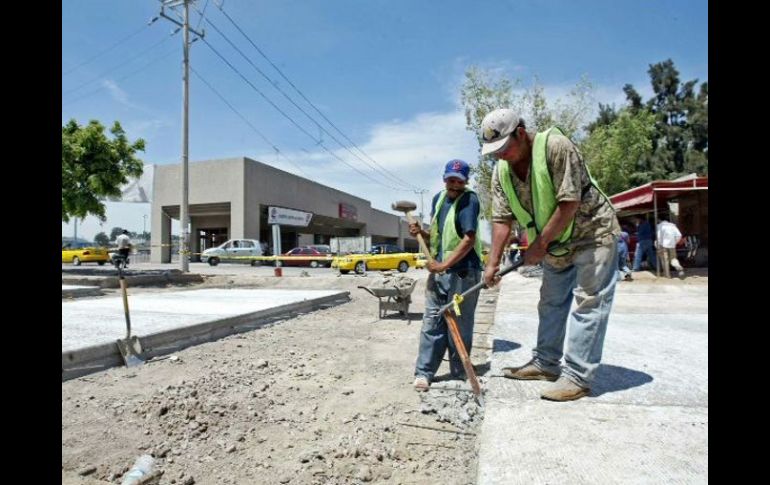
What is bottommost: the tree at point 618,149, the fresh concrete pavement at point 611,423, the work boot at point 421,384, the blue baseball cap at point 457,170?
the work boot at point 421,384

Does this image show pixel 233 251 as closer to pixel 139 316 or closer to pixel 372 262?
pixel 372 262

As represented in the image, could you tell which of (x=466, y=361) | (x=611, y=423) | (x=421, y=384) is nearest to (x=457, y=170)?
(x=466, y=361)

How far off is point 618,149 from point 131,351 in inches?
1089

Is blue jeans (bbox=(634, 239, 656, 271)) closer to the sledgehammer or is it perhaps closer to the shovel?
the sledgehammer

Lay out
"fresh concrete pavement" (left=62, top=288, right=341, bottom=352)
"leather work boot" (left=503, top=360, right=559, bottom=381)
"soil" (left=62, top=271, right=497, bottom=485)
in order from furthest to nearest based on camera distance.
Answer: "fresh concrete pavement" (left=62, top=288, right=341, bottom=352) < "leather work boot" (left=503, top=360, right=559, bottom=381) < "soil" (left=62, top=271, right=497, bottom=485)

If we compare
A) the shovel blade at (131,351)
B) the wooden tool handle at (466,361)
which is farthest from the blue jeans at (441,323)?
the shovel blade at (131,351)

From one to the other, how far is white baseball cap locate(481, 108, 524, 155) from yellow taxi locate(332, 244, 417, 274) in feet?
53.3

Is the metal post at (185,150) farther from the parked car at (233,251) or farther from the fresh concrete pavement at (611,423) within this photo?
the fresh concrete pavement at (611,423)

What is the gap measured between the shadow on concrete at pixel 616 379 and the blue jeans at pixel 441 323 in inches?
36.6

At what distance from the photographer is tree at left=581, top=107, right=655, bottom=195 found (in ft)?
83.6

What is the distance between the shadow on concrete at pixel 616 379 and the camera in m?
2.62

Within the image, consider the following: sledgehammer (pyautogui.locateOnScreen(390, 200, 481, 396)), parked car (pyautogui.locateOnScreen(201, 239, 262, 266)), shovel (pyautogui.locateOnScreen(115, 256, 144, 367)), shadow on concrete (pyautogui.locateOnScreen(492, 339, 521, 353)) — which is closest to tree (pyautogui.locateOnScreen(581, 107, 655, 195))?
parked car (pyautogui.locateOnScreen(201, 239, 262, 266))
